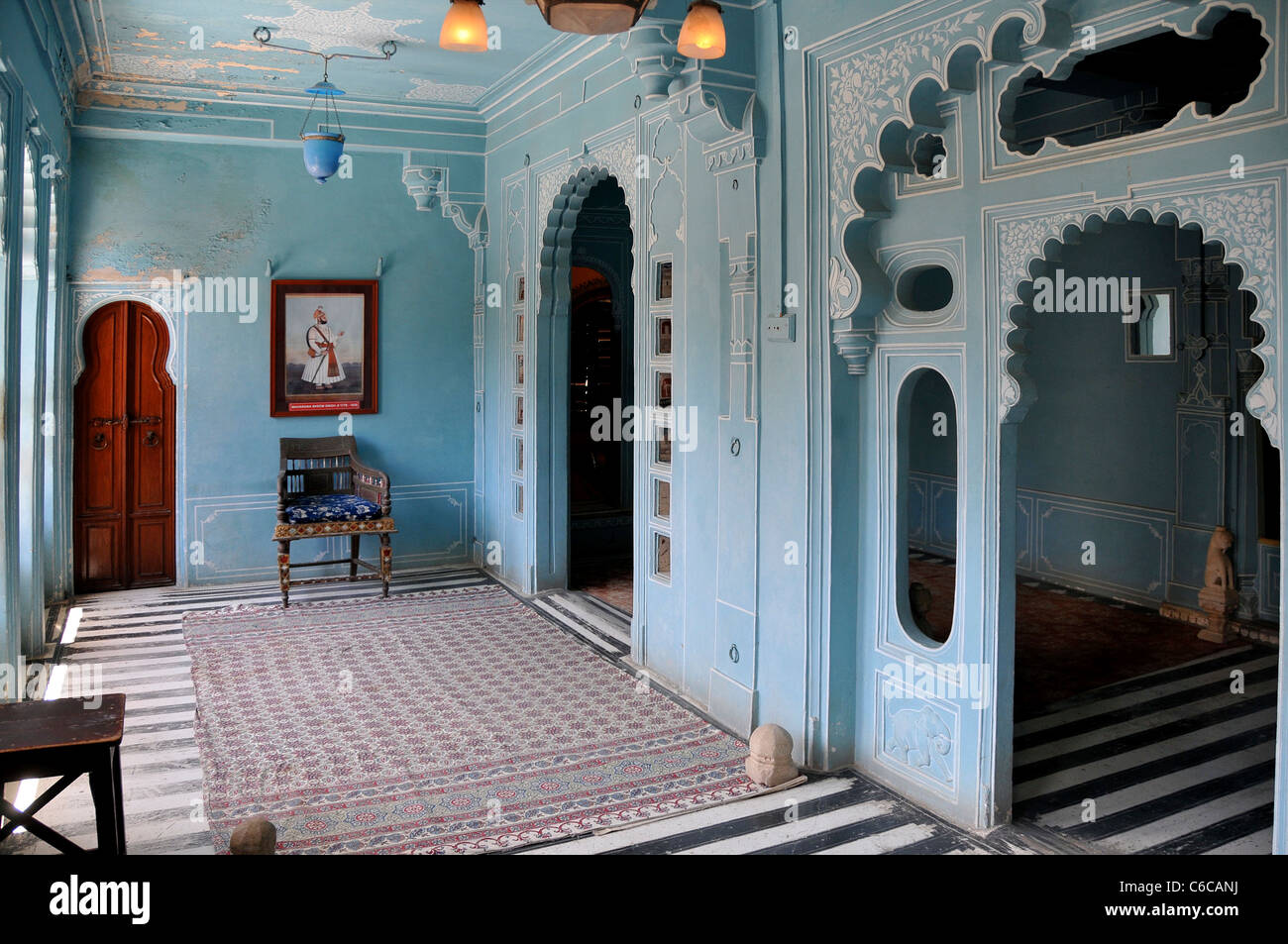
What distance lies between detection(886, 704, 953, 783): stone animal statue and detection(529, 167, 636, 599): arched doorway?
11.8ft

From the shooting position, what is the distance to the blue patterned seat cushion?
26.3ft

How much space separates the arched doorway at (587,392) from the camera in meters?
8.06

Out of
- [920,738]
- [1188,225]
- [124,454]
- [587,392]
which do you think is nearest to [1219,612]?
[920,738]

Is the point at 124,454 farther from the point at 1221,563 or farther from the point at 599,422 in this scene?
the point at 1221,563

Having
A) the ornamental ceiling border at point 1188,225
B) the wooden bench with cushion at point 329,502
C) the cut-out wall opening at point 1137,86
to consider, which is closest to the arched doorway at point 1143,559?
the ornamental ceiling border at point 1188,225

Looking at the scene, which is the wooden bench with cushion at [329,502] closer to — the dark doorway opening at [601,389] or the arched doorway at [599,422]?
the dark doorway opening at [601,389]

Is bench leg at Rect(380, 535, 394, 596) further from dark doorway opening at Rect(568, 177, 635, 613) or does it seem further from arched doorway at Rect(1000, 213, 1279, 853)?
arched doorway at Rect(1000, 213, 1279, 853)

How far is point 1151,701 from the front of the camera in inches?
225

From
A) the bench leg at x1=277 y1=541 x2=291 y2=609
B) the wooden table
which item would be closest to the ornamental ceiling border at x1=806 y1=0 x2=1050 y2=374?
the wooden table

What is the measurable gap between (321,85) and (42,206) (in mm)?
1960

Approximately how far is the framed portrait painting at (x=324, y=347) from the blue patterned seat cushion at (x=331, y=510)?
3.11 feet

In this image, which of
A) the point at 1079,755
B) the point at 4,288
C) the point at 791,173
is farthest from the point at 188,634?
the point at 1079,755

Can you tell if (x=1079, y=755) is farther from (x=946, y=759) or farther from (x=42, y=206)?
(x=42, y=206)

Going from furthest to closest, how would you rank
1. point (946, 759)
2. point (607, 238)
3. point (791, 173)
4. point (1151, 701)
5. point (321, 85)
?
point (607, 238)
point (321, 85)
point (1151, 701)
point (791, 173)
point (946, 759)
